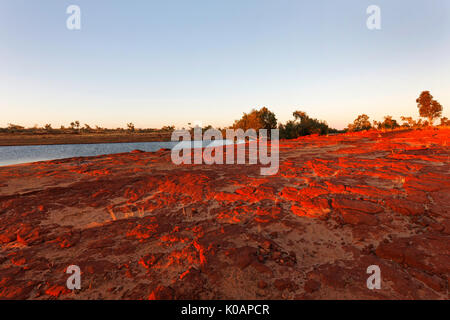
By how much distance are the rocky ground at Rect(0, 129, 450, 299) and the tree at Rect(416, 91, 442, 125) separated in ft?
154

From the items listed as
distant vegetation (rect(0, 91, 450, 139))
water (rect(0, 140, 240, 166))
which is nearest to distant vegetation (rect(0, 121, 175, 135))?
water (rect(0, 140, 240, 166))

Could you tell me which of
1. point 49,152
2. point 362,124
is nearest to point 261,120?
point 362,124

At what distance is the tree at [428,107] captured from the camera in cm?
3675

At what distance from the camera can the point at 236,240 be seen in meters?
3.41

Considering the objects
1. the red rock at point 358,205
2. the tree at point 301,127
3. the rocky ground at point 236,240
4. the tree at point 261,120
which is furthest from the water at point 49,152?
the red rock at point 358,205

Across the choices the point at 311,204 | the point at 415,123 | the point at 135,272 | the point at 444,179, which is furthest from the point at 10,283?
the point at 415,123

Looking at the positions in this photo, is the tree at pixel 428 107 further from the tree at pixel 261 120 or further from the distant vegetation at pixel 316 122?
the tree at pixel 261 120

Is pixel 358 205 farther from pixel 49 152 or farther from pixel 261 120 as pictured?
pixel 49 152

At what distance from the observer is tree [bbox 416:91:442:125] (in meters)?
36.8

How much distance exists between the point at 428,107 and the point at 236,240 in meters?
54.5

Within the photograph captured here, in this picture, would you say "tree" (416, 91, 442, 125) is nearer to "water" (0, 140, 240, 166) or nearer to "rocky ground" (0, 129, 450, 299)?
"water" (0, 140, 240, 166)

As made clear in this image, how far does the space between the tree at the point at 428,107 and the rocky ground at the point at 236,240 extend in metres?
46.9
